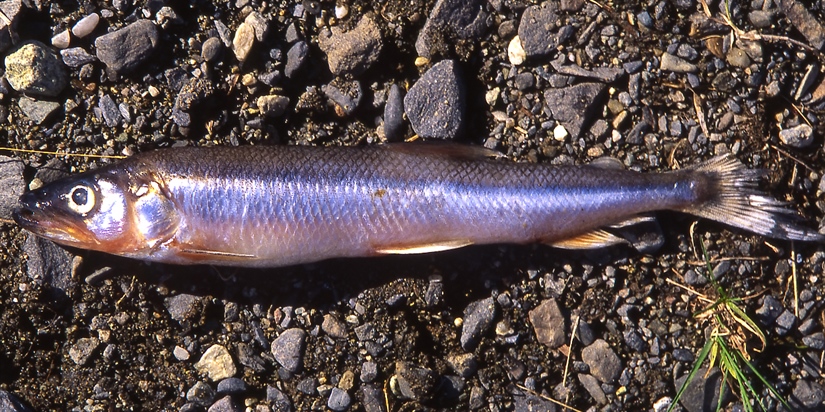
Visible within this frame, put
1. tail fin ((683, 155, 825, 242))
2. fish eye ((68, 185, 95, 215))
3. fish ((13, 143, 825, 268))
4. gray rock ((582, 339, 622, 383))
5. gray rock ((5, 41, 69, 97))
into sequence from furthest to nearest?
gray rock ((582, 339, 622, 383))
gray rock ((5, 41, 69, 97))
tail fin ((683, 155, 825, 242))
fish eye ((68, 185, 95, 215))
fish ((13, 143, 825, 268))

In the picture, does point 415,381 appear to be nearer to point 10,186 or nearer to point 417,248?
point 417,248

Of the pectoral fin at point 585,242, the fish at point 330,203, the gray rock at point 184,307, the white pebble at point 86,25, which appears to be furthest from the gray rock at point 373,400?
the white pebble at point 86,25

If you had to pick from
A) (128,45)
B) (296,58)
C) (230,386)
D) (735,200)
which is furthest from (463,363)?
(128,45)

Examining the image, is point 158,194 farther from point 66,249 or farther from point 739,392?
point 739,392

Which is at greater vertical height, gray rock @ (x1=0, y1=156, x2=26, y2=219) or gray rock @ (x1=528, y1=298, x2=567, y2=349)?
gray rock @ (x1=0, y1=156, x2=26, y2=219)

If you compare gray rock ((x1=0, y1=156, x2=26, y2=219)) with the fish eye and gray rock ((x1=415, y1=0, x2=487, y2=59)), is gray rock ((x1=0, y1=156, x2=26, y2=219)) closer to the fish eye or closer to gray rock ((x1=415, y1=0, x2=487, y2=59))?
the fish eye

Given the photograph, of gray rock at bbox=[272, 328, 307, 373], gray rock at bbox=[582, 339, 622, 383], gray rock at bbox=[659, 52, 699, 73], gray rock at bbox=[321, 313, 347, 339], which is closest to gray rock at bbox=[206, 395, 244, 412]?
gray rock at bbox=[272, 328, 307, 373]

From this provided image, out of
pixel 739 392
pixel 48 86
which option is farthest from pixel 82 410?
pixel 739 392
